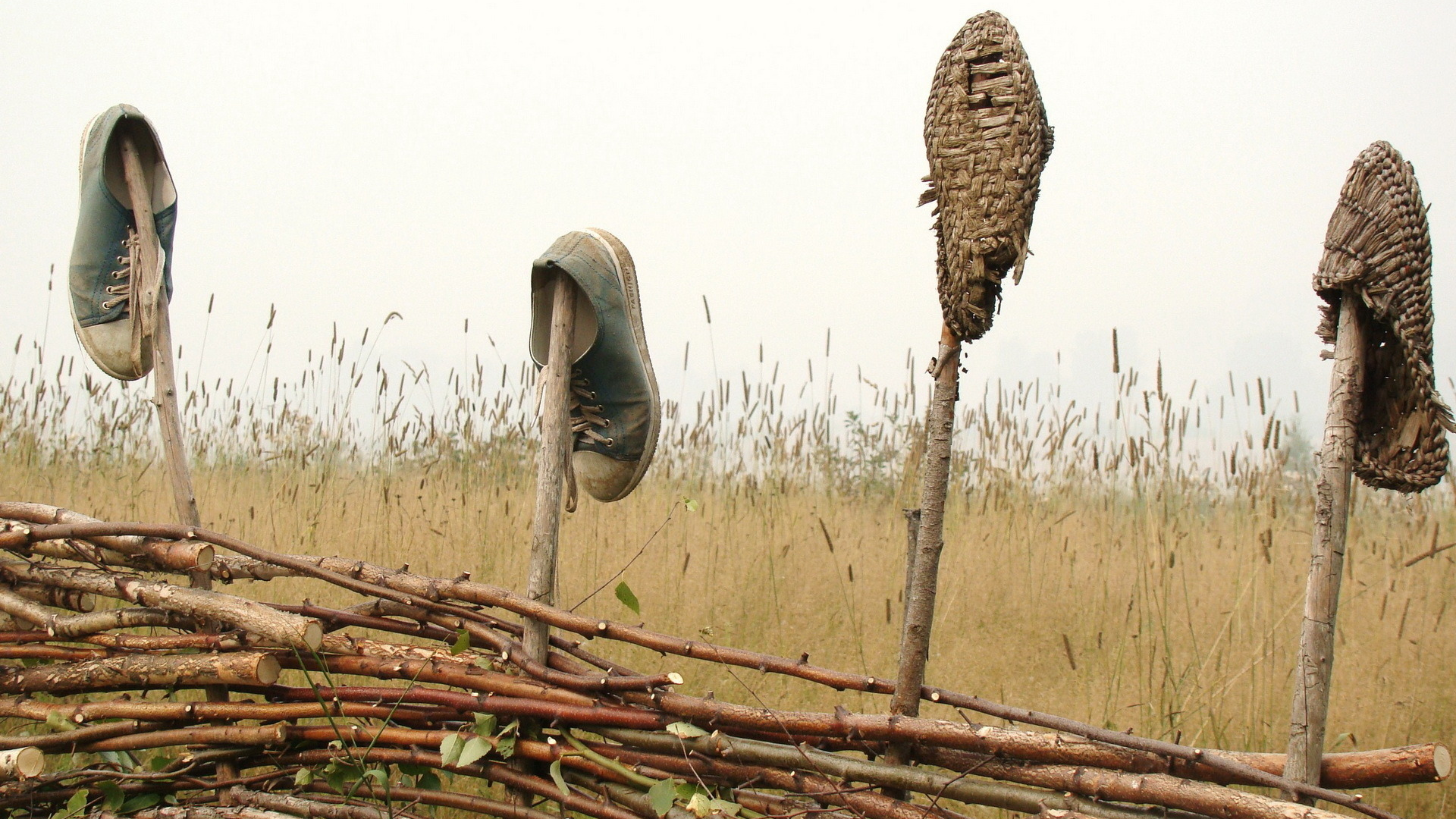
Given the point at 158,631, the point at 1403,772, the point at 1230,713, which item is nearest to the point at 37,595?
the point at 158,631

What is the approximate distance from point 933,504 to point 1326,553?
0.58m

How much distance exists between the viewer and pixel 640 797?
1834mm

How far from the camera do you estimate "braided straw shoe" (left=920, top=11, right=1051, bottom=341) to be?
4.77 ft

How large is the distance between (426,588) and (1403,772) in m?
1.76

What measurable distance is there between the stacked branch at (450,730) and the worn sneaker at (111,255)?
41 centimetres

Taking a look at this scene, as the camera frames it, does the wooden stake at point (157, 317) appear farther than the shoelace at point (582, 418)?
Yes

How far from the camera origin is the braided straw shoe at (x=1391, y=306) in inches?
54.5

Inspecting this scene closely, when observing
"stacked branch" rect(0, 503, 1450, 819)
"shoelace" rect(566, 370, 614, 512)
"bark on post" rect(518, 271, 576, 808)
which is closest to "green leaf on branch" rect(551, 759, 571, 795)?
"stacked branch" rect(0, 503, 1450, 819)

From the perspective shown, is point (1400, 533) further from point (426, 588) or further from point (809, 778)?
point (426, 588)

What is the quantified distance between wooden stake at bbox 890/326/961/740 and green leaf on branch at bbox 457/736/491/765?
0.84 m

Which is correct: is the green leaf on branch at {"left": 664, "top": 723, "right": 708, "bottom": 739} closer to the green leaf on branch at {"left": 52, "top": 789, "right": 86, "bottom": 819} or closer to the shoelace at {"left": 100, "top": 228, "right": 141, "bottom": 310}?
the green leaf on branch at {"left": 52, "top": 789, "right": 86, "bottom": 819}

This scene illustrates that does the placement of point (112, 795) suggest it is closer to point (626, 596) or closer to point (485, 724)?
point (485, 724)

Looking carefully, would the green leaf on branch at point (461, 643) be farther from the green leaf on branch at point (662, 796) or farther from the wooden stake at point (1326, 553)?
the wooden stake at point (1326, 553)

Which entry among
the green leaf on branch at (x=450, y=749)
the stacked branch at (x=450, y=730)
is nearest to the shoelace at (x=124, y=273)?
the stacked branch at (x=450, y=730)
